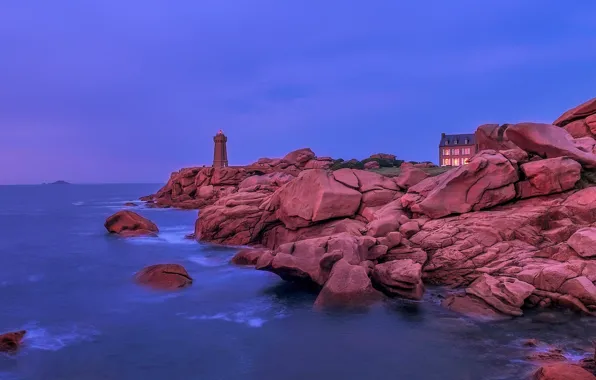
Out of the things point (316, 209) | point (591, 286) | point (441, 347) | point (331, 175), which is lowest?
point (441, 347)

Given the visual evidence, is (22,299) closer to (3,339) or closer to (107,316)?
(107,316)

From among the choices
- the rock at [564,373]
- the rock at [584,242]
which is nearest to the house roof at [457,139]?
the rock at [584,242]

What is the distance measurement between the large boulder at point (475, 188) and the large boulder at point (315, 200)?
5326mm

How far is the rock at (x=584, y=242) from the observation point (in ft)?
62.7

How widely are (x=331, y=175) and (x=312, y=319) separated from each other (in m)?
14.8

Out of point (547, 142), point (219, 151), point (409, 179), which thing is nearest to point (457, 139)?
point (219, 151)

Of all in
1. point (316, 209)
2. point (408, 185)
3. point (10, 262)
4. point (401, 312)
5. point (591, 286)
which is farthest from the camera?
point (10, 262)

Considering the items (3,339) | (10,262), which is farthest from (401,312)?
(10,262)

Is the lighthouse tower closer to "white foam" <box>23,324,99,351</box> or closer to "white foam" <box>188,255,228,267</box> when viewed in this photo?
"white foam" <box>188,255,228,267</box>

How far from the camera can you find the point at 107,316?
64.6 ft

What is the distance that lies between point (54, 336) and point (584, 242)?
21147mm

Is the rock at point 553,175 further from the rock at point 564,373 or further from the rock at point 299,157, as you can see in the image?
the rock at point 299,157

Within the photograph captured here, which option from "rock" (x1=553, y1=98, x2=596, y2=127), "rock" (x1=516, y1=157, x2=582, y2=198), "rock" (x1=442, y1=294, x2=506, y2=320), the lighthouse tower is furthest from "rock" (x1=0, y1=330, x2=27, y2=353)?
the lighthouse tower

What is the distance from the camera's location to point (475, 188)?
24219mm
